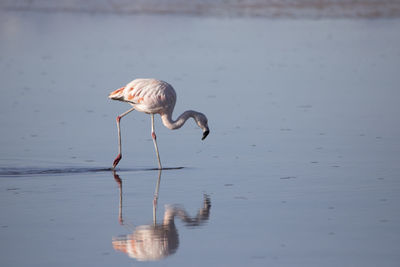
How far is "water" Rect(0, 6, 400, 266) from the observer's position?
21.8ft

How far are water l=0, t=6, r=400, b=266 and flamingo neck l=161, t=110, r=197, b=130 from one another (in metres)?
0.35

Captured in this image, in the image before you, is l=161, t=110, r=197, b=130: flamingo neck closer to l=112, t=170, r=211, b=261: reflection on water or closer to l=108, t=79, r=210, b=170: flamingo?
l=108, t=79, r=210, b=170: flamingo

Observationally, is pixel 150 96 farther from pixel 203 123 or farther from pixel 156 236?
pixel 156 236

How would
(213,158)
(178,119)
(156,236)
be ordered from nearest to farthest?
(156,236), (213,158), (178,119)

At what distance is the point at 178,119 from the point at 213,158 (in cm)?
65

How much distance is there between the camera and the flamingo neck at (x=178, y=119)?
9961 millimetres

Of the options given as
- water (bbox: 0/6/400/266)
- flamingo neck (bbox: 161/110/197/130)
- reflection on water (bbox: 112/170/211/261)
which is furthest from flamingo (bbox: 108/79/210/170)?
reflection on water (bbox: 112/170/211/261)

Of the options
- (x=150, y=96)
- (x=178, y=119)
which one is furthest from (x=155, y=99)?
Result: (x=178, y=119)

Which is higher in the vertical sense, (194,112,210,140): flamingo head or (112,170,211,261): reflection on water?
(194,112,210,140): flamingo head

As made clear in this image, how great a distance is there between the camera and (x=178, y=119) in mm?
10000

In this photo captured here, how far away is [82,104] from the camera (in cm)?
1323

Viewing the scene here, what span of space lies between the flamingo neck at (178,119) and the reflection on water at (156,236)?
2.37m

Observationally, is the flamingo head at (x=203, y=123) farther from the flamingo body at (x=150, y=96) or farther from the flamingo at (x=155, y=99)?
the flamingo body at (x=150, y=96)

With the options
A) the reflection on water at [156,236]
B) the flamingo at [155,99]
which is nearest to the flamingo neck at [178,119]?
the flamingo at [155,99]
